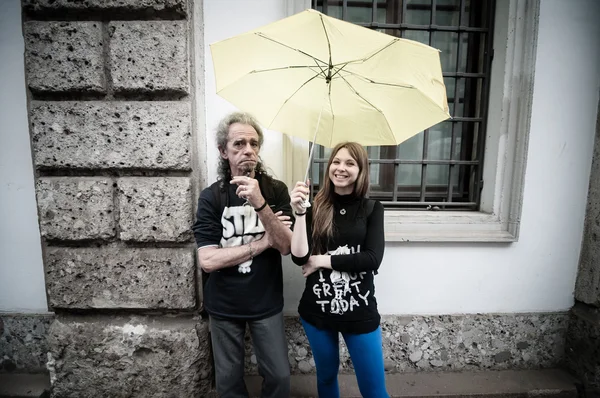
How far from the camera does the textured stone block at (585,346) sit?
2373mm

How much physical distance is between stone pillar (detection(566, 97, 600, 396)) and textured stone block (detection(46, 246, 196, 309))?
3.12 m

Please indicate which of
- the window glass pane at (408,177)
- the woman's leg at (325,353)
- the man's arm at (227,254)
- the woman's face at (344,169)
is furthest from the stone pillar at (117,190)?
the window glass pane at (408,177)

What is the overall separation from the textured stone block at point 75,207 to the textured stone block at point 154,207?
0.35 feet

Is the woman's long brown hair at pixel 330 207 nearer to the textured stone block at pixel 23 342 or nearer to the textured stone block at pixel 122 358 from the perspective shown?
the textured stone block at pixel 122 358

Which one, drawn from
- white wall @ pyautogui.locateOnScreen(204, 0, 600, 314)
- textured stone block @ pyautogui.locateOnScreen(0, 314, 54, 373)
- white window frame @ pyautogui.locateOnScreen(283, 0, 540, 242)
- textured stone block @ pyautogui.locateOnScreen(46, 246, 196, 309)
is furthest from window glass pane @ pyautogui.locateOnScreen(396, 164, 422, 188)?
textured stone block @ pyautogui.locateOnScreen(0, 314, 54, 373)

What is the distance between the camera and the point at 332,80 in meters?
1.51

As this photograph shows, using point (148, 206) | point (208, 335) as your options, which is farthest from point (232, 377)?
point (148, 206)

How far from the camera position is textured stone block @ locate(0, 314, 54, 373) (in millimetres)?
2514

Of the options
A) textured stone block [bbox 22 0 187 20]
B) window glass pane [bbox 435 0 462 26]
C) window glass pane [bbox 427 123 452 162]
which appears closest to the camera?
textured stone block [bbox 22 0 187 20]

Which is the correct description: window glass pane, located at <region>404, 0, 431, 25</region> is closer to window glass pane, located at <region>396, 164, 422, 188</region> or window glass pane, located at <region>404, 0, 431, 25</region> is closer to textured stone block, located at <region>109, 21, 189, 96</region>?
window glass pane, located at <region>396, 164, 422, 188</region>

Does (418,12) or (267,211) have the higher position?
(418,12)

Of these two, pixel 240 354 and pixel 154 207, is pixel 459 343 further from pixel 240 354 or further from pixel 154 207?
pixel 154 207

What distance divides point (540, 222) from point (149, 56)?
3.24m

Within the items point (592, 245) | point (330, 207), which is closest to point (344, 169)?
point (330, 207)
